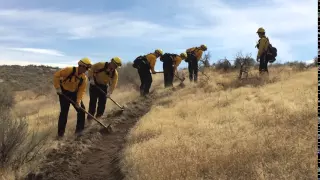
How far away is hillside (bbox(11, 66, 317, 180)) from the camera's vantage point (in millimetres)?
5852

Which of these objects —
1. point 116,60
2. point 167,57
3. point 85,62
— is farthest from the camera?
point 167,57

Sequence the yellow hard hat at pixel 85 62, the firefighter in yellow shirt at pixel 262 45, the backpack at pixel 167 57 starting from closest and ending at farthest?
the yellow hard hat at pixel 85 62
the firefighter in yellow shirt at pixel 262 45
the backpack at pixel 167 57

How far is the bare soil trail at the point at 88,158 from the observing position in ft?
23.6

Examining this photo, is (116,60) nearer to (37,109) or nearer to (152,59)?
(152,59)

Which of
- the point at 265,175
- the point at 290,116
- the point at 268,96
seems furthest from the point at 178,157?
the point at 268,96

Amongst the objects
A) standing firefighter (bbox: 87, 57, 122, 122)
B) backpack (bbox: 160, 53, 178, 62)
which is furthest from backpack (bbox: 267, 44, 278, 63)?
standing firefighter (bbox: 87, 57, 122, 122)

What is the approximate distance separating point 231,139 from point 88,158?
2807mm

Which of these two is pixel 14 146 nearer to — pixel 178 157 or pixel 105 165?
pixel 105 165

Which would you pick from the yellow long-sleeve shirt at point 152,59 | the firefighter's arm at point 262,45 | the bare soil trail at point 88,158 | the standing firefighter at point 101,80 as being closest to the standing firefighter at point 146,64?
the yellow long-sleeve shirt at point 152,59

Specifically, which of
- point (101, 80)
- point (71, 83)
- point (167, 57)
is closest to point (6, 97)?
point (167, 57)

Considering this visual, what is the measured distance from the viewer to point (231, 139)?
7246 millimetres

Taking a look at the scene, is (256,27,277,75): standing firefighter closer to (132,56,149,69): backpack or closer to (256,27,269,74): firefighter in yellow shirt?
(256,27,269,74): firefighter in yellow shirt

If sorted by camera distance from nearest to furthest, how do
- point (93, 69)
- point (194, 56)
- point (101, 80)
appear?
point (93, 69), point (101, 80), point (194, 56)

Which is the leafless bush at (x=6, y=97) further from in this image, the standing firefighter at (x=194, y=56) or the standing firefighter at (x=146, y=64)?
the standing firefighter at (x=146, y=64)
